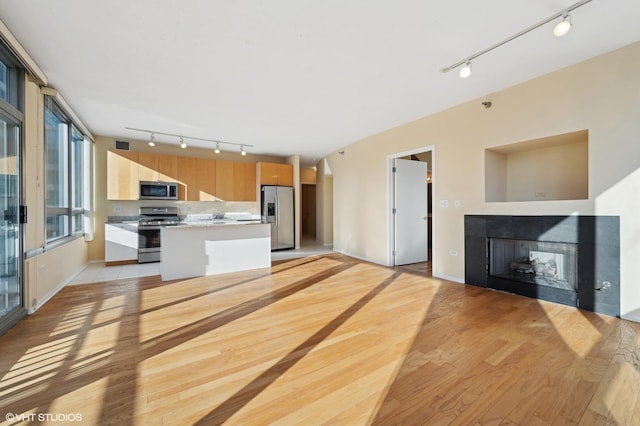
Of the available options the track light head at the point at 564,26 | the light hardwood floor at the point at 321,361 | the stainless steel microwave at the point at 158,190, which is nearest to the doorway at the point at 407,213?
the light hardwood floor at the point at 321,361

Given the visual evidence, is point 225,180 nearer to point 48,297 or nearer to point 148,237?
point 148,237

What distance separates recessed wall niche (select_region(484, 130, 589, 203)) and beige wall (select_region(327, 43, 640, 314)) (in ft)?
0.64

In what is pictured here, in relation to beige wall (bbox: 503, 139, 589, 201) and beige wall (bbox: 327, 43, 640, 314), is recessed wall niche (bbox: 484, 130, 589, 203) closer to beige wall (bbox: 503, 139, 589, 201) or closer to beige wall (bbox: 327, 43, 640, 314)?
beige wall (bbox: 503, 139, 589, 201)

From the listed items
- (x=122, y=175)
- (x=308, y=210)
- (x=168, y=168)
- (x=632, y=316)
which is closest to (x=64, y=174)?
(x=122, y=175)

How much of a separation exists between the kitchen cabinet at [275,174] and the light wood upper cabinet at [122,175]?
9.02 feet

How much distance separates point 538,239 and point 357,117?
307 cm

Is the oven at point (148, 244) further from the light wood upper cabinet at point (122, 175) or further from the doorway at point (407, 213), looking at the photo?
the doorway at point (407, 213)

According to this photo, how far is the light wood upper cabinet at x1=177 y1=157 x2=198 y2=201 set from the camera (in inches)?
239

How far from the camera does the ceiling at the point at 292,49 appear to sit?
6.79 ft

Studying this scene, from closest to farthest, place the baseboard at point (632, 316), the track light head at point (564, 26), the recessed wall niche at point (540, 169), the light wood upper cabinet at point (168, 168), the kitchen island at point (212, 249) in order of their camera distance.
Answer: the track light head at point (564, 26) < the baseboard at point (632, 316) < the recessed wall niche at point (540, 169) < the kitchen island at point (212, 249) < the light wood upper cabinet at point (168, 168)

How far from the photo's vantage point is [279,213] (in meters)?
7.15

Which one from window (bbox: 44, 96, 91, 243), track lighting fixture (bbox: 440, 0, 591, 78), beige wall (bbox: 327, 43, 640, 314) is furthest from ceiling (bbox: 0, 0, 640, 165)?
window (bbox: 44, 96, 91, 243)

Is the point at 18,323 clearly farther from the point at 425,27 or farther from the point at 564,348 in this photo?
the point at 564,348

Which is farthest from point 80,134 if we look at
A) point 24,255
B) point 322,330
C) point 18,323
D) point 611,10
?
point 611,10
